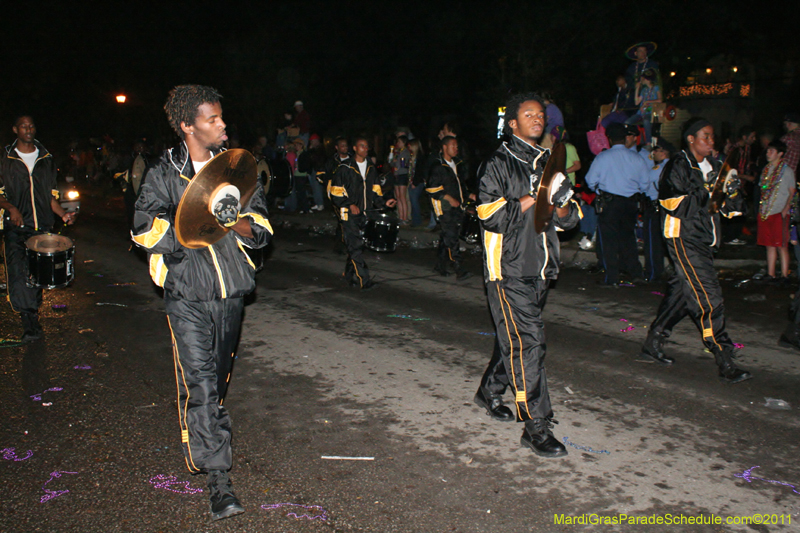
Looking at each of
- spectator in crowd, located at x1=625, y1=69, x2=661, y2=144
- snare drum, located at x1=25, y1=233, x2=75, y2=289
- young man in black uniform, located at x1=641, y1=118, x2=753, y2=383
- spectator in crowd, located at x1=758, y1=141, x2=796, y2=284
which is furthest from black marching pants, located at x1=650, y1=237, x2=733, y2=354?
spectator in crowd, located at x1=625, y1=69, x2=661, y2=144

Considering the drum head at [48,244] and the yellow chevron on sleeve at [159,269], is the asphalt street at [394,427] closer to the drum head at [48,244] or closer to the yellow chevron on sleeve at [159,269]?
the drum head at [48,244]

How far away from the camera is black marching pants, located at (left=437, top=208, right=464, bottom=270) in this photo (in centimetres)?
994

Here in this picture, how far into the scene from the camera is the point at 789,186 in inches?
346

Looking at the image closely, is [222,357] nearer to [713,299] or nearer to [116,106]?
[713,299]

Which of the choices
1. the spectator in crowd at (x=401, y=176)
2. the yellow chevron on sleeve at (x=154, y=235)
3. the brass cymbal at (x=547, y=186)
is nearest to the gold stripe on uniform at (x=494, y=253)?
the brass cymbal at (x=547, y=186)

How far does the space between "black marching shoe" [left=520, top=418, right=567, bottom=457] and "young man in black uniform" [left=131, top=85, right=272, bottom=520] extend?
1.77 m

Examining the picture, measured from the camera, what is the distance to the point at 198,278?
11.7 feet

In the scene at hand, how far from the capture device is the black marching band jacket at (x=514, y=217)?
4.20 metres

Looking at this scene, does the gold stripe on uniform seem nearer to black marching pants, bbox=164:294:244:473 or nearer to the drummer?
black marching pants, bbox=164:294:244:473

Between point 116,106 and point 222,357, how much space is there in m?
40.6

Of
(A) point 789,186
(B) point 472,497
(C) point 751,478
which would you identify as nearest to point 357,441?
(B) point 472,497

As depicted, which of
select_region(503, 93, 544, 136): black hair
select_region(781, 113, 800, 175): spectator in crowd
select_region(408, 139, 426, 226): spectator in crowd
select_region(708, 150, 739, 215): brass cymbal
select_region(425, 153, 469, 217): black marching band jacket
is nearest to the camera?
select_region(503, 93, 544, 136): black hair

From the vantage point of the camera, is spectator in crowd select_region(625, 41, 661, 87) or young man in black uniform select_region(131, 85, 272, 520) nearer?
young man in black uniform select_region(131, 85, 272, 520)

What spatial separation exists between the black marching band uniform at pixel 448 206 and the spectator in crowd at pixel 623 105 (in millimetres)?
4644
